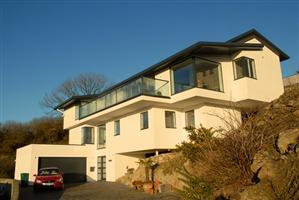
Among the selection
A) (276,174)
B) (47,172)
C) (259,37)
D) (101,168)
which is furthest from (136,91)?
(276,174)

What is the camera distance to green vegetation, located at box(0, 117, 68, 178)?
38.1 metres

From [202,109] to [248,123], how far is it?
388 inches

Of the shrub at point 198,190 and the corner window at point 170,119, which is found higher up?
the corner window at point 170,119

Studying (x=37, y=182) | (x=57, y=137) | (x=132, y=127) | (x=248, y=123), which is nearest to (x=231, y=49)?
(x=132, y=127)

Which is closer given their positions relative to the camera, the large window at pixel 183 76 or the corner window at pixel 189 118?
the large window at pixel 183 76

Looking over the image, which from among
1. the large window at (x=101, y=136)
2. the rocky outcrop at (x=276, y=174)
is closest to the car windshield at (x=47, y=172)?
the large window at (x=101, y=136)

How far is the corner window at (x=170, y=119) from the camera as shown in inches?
835

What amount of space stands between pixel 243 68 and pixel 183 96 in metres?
4.99

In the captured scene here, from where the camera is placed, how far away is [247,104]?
21.0 meters

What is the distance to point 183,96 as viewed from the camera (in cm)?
1953

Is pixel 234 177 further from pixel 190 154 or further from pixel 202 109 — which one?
Answer: pixel 202 109

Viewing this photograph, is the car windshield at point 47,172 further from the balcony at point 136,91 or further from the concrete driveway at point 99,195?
the balcony at point 136,91

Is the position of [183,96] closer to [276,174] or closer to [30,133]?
[276,174]

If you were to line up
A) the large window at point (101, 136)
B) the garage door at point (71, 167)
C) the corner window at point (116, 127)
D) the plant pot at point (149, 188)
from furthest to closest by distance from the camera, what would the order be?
1. the large window at point (101, 136)
2. the garage door at point (71, 167)
3. the corner window at point (116, 127)
4. the plant pot at point (149, 188)
